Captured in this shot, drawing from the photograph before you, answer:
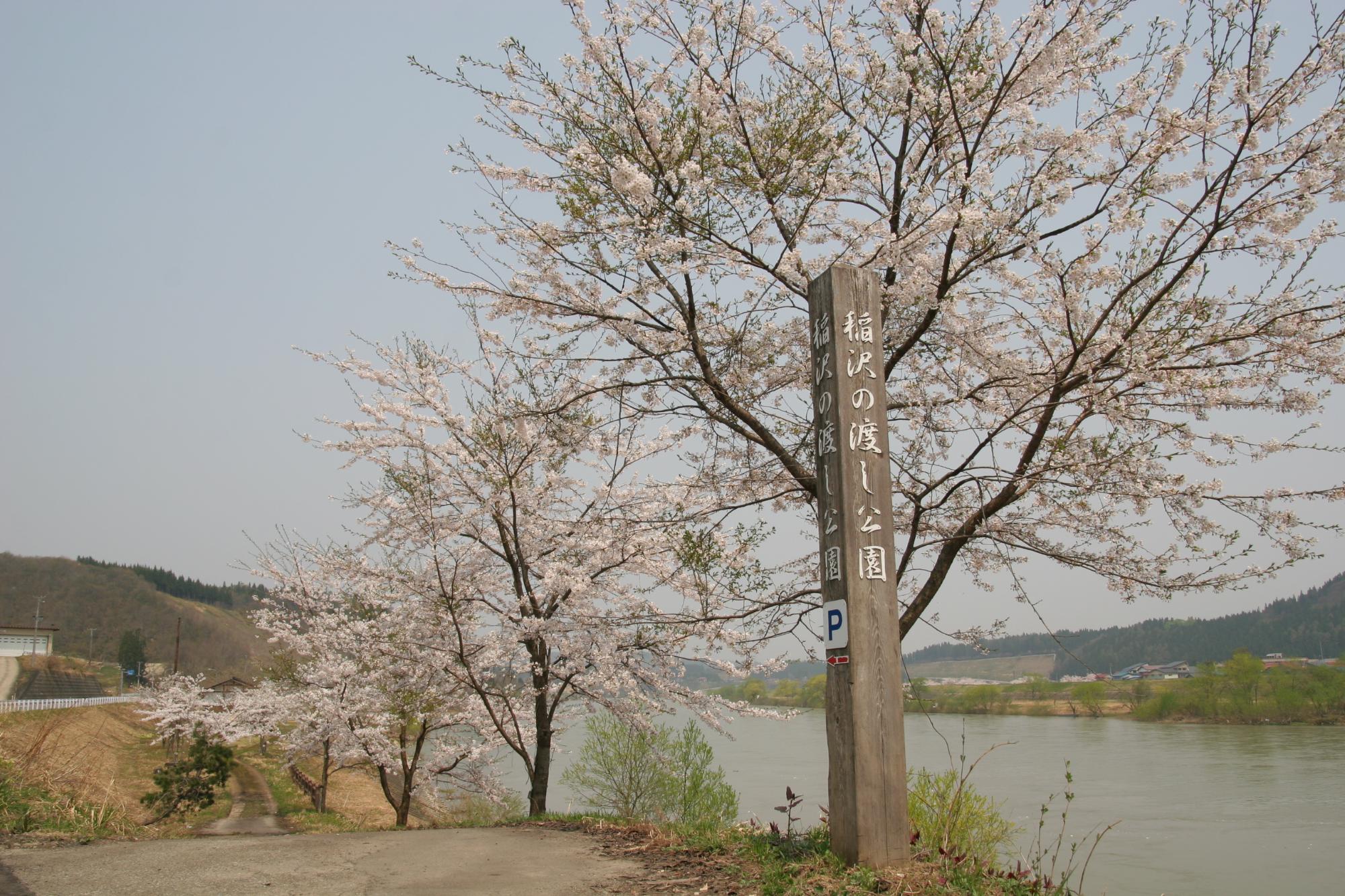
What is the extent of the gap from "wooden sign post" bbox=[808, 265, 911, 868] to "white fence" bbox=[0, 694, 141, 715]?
83.1 ft

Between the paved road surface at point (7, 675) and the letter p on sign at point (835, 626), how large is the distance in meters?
47.2

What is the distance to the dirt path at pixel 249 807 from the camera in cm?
1895

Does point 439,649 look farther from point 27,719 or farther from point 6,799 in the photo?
point 27,719

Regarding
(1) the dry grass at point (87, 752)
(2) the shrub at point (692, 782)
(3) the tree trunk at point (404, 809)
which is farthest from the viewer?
(2) the shrub at point (692, 782)

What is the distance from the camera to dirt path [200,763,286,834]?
19.0 metres

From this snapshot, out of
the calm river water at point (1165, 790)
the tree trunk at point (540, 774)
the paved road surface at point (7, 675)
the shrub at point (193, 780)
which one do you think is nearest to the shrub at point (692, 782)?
the calm river water at point (1165, 790)

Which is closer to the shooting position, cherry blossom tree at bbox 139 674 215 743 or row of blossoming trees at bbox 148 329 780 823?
row of blossoming trees at bbox 148 329 780 823

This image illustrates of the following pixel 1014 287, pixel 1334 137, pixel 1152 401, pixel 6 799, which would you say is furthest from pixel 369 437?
pixel 1334 137

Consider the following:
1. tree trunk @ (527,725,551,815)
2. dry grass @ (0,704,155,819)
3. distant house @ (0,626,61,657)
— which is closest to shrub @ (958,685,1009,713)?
dry grass @ (0,704,155,819)

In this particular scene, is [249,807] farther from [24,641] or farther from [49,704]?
[24,641]

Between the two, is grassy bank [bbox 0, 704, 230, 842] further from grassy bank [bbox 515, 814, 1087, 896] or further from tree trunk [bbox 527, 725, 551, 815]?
grassy bank [bbox 515, 814, 1087, 896]

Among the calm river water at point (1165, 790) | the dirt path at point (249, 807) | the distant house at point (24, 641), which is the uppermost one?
the distant house at point (24, 641)

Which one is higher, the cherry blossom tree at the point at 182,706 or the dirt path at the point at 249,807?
the cherry blossom tree at the point at 182,706

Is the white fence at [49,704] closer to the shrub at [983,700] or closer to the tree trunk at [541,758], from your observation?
the tree trunk at [541,758]
